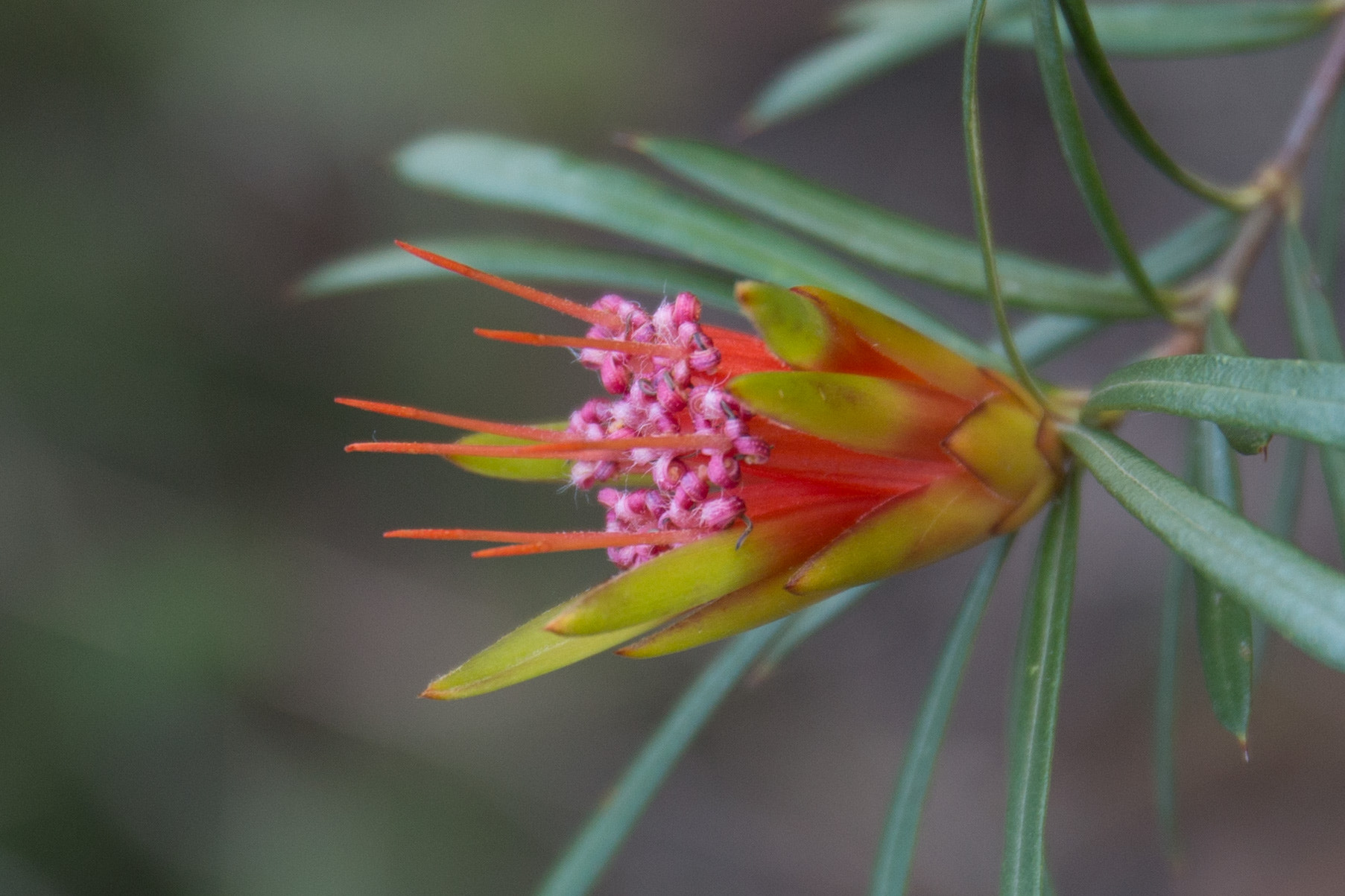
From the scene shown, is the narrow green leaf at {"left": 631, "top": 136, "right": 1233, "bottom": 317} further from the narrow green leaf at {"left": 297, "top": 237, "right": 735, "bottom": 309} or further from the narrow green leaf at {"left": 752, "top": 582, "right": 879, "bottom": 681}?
the narrow green leaf at {"left": 752, "top": 582, "right": 879, "bottom": 681}

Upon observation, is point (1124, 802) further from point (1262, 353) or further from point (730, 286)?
point (730, 286)

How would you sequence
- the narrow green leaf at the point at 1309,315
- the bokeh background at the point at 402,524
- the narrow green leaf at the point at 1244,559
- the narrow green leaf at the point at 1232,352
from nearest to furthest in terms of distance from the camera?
1. the narrow green leaf at the point at 1244,559
2. the narrow green leaf at the point at 1232,352
3. the narrow green leaf at the point at 1309,315
4. the bokeh background at the point at 402,524

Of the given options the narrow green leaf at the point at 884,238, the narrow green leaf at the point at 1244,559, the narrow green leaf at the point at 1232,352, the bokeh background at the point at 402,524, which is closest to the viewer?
the narrow green leaf at the point at 1244,559

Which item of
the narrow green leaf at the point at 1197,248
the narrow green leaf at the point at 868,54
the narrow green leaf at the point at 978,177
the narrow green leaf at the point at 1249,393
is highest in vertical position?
the narrow green leaf at the point at 868,54

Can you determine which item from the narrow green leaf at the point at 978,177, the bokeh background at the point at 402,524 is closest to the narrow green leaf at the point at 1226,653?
the narrow green leaf at the point at 978,177

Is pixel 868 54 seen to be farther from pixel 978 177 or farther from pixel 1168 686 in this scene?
pixel 1168 686

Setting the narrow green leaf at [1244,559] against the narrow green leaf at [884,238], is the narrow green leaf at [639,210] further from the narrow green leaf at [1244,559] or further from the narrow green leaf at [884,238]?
the narrow green leaf at [1244,559]

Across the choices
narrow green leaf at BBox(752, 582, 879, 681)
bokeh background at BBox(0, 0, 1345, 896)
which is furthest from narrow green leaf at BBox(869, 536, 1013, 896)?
bokeh background at BBox(0, 0, 1345, 896)
